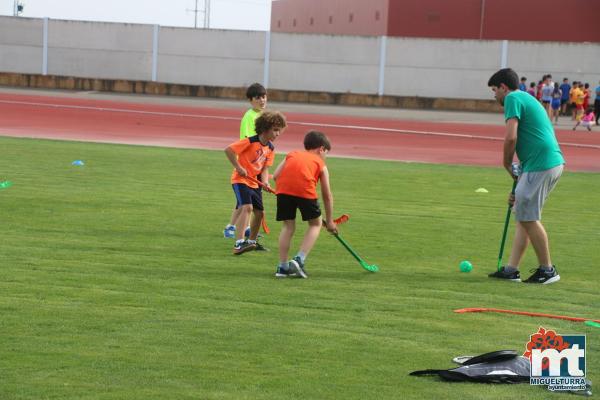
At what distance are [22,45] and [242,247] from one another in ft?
145

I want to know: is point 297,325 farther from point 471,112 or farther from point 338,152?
point 471,112

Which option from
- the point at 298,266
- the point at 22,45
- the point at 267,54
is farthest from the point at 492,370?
the point at 22,45

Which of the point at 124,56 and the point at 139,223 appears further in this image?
the point at 124,56

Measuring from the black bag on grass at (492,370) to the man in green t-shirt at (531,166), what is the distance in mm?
3380

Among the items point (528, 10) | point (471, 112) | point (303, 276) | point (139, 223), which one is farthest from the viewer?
point (528, 10)

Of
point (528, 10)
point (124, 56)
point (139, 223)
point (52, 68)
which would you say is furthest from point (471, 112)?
point (139, 223)

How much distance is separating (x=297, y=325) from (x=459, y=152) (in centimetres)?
1909

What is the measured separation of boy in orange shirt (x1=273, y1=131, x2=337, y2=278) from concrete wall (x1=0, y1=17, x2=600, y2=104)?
39.1 m

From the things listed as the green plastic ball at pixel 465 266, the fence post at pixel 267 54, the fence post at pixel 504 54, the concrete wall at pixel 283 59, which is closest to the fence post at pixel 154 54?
the concrete wall at pixel 283 59

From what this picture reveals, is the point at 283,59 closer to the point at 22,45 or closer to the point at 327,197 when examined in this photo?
the point at 22,45

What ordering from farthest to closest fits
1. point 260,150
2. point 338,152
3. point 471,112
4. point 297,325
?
point 471,112 < point 338,152 < point 260,150 < point 297,325

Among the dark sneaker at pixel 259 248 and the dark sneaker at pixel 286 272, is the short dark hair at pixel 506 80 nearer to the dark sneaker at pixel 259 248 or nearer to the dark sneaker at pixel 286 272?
the dark sneaker at pixel 286 272

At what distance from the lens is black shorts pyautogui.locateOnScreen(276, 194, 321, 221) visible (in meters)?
9.79

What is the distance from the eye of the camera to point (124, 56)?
52.0m
